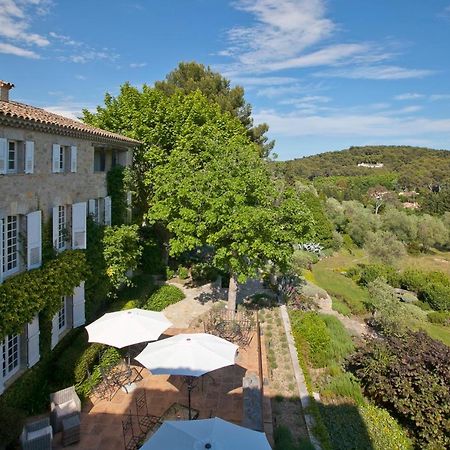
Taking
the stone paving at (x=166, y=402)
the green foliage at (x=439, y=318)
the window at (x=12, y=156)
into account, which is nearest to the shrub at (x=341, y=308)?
the green foliage at (x=439, y=318)

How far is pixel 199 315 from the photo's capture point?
679 inches

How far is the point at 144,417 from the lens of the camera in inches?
383

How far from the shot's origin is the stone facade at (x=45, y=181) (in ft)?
32.6

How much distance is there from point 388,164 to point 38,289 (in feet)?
547

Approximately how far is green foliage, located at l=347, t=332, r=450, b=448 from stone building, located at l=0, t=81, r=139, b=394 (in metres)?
10.4

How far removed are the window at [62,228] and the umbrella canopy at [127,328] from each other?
3064 millimetres

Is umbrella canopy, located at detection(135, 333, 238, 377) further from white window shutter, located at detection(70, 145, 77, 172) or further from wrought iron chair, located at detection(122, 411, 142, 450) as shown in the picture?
white window shutter, located at detection(70, 145, 77, 172)

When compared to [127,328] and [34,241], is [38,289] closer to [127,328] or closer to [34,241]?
[34,241]

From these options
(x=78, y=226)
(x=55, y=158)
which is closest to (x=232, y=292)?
(x=78, y=226)

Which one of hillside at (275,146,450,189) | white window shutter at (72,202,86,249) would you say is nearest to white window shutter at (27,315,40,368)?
white window shutter at (72,202,86,249)

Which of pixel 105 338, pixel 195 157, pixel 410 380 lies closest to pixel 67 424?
pixel 105 338

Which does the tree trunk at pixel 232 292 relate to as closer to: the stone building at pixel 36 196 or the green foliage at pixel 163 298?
the green foliage at pixel 163 298

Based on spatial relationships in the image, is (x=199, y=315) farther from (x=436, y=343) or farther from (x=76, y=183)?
(x=436, y=343)

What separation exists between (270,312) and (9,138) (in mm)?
12902
